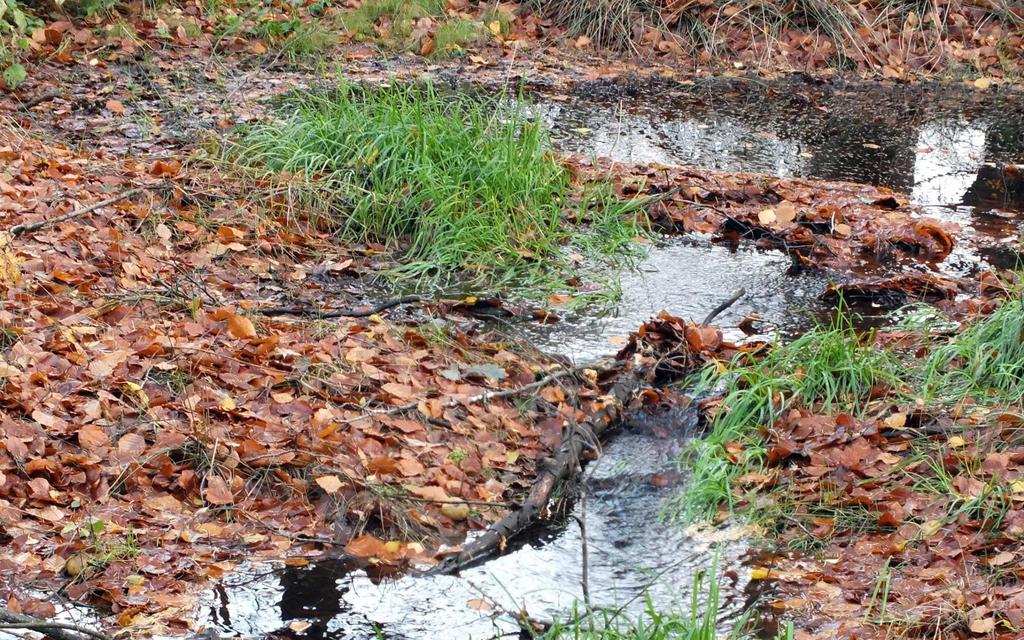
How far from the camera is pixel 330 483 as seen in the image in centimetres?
384

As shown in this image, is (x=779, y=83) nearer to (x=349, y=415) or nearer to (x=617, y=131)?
(x=617, y=131)

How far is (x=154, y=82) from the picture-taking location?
28.9 ft

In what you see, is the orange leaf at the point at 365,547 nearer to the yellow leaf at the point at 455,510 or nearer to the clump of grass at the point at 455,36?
the yellow leaf at the point at 455,510

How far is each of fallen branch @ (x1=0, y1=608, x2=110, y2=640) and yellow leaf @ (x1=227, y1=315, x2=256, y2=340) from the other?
1.96m

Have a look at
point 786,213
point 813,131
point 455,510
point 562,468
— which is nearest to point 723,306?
point 786,213

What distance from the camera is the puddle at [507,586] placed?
10.9 feet

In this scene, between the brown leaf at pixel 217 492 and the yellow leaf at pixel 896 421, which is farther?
the yellow leaf at pixel 896 421

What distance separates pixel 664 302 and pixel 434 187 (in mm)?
1493

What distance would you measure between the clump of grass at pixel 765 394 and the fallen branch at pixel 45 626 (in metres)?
2.11

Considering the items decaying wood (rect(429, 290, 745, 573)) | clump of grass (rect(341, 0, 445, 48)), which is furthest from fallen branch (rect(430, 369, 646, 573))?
clump of grass (rect(341, 0, 445, 48))

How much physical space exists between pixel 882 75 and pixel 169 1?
6.87m

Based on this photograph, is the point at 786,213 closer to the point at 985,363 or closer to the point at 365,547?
the point at 985,363

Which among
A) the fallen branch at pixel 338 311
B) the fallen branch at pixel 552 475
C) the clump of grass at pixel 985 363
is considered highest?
the clump of grass at pixel 985 363

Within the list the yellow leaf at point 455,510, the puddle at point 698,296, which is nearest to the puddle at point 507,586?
the yellow leaf at point 455,510
